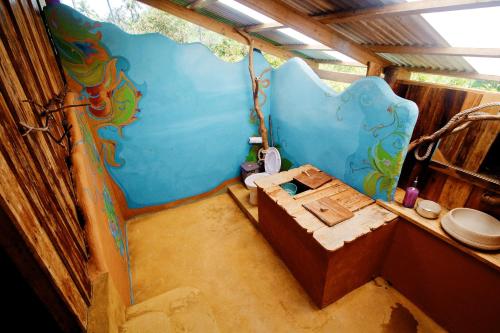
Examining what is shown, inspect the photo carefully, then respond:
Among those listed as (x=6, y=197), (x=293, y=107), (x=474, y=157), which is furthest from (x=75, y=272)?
(x=293, y=107)

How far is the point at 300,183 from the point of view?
3283 millimetres

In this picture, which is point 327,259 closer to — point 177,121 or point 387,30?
point 387,30

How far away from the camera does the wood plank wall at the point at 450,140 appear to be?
206 cm

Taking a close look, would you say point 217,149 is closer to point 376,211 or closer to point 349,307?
point 376,211

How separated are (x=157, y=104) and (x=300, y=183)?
8.42ft

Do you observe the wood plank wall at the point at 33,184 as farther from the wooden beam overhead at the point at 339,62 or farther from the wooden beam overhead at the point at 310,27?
the wooden beam overhead at the point at 339,62

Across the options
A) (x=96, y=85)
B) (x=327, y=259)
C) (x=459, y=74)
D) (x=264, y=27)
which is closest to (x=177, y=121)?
(x=96, y=85)

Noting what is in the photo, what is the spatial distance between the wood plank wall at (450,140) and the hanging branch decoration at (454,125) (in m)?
0.13

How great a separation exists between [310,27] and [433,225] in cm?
269

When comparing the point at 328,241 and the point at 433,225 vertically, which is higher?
the point at 433,225

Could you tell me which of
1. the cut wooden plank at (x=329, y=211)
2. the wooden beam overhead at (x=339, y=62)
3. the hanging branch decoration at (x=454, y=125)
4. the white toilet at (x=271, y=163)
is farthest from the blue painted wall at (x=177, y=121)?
the hanging branch decoration at (x=454, y=125)

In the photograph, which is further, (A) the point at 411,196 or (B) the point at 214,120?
(B) the point at 214,120

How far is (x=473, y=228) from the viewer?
2.05m

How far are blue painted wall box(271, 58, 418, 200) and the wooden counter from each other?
0.34 metres
